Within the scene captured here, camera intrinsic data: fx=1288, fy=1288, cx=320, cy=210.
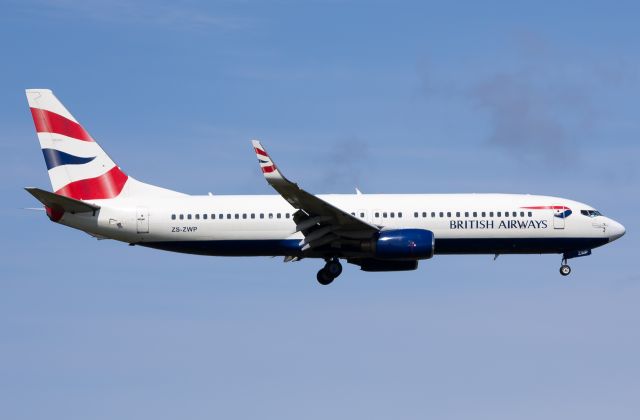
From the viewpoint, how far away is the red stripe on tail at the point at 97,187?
62.6 meters

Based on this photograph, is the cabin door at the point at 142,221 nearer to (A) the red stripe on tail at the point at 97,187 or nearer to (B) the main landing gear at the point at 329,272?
(A) the red stripe on tail at the point at 97,187

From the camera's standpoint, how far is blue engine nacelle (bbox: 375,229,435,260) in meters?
58.4

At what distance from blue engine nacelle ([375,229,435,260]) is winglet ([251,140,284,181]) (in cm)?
666

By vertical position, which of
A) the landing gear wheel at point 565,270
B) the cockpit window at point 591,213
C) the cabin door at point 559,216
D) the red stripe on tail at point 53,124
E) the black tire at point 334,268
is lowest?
the black tire at point 334,268

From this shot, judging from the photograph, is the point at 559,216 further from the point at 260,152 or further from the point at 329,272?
the point at 260,152

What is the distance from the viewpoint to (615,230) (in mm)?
62219

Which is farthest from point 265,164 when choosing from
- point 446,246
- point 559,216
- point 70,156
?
point 559,216

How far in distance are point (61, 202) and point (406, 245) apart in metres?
16.1


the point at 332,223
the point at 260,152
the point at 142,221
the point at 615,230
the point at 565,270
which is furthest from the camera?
the point at 615,230

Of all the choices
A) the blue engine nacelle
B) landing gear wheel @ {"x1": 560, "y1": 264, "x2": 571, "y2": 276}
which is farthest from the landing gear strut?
the blue engine nacelle

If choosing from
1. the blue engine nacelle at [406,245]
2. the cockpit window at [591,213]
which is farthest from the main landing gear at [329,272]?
the cockpit window at [591,213]

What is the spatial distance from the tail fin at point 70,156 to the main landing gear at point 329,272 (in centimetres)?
1061

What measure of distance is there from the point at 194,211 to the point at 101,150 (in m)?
6.31

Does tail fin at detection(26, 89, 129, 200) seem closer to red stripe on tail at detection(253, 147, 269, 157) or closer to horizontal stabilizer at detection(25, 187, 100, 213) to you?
horizontal stabilizer at detection(25, 187, 100, 213)
